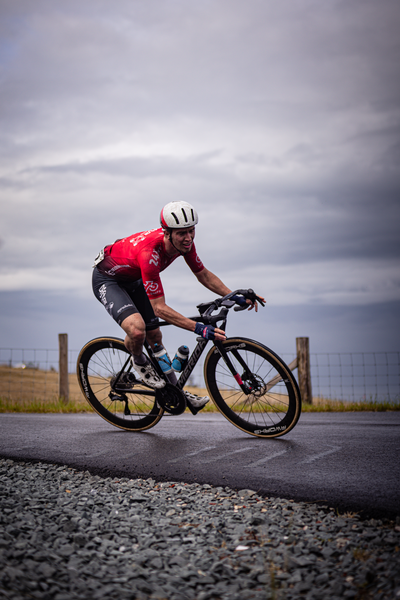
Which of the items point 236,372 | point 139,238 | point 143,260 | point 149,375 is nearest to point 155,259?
point 143,260

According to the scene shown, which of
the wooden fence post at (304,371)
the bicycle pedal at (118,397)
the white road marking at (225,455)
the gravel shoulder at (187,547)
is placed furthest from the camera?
the wooden fence post at (304,371)

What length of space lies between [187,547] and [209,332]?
2279mm

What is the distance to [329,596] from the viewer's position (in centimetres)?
212

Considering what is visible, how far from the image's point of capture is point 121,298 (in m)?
5.18

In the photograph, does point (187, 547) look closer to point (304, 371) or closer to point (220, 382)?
point (220, 382)

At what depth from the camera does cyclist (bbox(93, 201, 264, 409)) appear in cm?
468

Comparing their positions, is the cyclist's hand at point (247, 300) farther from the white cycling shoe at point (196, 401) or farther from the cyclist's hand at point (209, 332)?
the white cycling shoe at point (196, 401)

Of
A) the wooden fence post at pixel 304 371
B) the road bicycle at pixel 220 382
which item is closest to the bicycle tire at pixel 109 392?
the road bicycle at pixel 220 382

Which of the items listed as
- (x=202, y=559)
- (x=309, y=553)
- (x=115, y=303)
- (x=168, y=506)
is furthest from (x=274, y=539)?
(x=115, y=303)

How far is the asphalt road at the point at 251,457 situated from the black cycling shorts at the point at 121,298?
1413 mm

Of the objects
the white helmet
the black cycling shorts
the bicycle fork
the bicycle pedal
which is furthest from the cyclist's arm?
the bicycle pedal

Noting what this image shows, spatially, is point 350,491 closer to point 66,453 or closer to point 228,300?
point 228,300

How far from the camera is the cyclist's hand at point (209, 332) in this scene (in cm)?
461

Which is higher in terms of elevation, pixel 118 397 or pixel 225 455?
pixel 118 397
